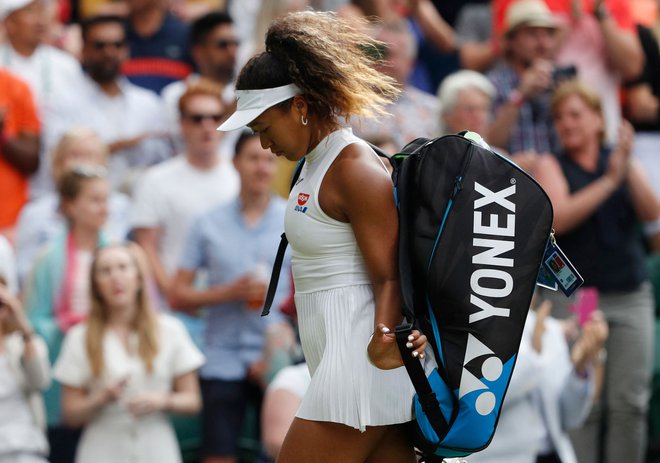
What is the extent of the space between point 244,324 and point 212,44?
256cm

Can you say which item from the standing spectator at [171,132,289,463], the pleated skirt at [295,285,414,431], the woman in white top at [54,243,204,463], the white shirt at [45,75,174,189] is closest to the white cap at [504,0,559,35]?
the standing spectator at [171,132,289,463]

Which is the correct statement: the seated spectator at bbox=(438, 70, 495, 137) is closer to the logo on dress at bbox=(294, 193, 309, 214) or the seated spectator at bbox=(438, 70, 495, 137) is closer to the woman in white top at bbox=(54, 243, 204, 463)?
the woman in white top at bbox=(54, 243, 204, 463)

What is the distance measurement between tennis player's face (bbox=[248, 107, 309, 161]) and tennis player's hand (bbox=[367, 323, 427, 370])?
644mm

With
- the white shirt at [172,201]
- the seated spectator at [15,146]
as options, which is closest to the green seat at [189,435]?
the white shirt at [172,201]

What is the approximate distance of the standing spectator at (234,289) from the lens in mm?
6902

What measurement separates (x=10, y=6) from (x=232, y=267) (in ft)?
8.53

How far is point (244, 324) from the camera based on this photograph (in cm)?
706

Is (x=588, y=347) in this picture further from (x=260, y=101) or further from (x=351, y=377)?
(x=260, y=101)

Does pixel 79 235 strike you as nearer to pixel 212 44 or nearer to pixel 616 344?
pixel 212 44

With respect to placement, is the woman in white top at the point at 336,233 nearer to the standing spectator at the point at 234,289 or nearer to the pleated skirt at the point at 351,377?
the pleated skirt at the point at 351,377

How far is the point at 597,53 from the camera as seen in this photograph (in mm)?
8859

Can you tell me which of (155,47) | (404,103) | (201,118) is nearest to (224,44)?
(155,47)

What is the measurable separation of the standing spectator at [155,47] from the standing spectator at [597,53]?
231 centimetres

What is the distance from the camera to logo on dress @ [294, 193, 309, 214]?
4152mm
